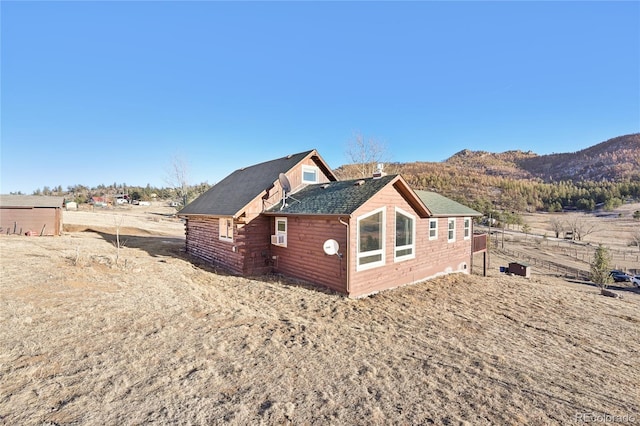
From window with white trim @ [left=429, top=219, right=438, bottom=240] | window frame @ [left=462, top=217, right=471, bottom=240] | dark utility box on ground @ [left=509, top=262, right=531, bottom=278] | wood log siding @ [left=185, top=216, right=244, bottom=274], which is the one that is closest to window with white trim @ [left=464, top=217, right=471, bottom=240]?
window frame @ [left=462, top=217, right=471, bottom=240]

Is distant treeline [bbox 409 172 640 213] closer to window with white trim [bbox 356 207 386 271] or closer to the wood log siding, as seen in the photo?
window with white trim [bbox 356 207 386 271]

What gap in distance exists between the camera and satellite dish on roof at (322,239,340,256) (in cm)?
878

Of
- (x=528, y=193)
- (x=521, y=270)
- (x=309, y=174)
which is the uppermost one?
(x=528, y=193)

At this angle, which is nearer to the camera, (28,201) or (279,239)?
(279,239)

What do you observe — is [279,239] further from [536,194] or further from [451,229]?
[536,194]

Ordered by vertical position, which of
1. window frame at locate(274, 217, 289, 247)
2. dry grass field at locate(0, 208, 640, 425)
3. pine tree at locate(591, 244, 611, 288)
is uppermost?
window frame at locate(274, 217, 289, 247)

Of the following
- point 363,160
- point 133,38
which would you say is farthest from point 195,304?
point 363,160

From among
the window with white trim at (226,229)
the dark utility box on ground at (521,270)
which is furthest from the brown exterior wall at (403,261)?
the dark utility box on ground at (521,270)

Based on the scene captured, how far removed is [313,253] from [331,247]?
3.58ft

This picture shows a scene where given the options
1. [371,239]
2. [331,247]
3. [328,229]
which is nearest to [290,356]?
[331,247]

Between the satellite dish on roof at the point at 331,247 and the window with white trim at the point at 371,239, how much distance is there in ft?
2.46

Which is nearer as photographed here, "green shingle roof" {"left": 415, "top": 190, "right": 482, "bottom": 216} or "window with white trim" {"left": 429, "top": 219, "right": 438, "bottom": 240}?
"window with white trim" {"left": 429, "top": 219, "right": 438, "bottom": 240}

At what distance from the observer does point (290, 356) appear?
484 centimetres

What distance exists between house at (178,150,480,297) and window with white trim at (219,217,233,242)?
5cm
